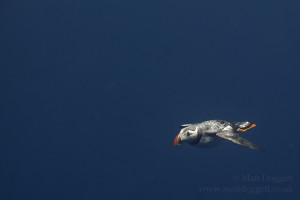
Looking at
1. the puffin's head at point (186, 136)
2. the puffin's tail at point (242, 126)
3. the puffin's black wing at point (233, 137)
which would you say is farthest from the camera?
the puffin's tail at point (242, 126)

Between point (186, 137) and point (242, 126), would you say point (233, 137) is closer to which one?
point (242, 126)

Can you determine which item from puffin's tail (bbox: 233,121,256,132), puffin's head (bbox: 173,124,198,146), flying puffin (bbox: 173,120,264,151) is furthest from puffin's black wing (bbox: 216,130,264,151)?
puffin's head (bbox: 173,124,198,146)

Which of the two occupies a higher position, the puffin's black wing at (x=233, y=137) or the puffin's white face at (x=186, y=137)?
the puffin's white face at (x=186, y=137)

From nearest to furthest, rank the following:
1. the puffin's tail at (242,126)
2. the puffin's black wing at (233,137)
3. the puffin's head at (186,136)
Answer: the puffin's black wing at (233,137) → the puffin's head at (186,136) → the puffin's tail at (242,126)

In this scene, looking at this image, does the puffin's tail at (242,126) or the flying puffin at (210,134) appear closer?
the flying puffin at (210,134)

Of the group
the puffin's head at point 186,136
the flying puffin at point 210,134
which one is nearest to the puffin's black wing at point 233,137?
the flying puffin at point 210,134

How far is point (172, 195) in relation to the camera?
96.9 ft

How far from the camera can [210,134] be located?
987 inches

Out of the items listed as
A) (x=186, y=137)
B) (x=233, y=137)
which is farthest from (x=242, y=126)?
(x=186, y=137)

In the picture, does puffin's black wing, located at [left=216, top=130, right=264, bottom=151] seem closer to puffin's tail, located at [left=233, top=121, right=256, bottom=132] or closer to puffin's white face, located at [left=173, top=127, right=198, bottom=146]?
puffin's tail, located at [left=233, top=121, right=256, bottom=132]

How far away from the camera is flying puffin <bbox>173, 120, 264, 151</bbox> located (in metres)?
24.2

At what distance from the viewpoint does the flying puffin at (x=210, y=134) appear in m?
24.2

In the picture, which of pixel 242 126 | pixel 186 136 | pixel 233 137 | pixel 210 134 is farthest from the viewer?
pixel 242 126

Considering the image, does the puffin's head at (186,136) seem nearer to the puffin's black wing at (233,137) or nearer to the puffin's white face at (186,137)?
the puffin's white face at (186,137)
